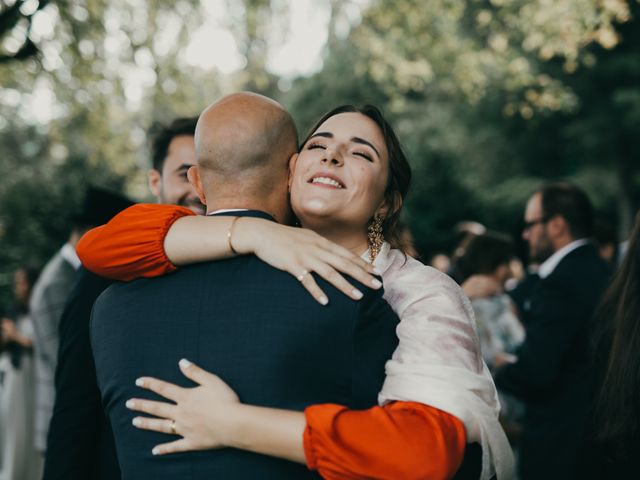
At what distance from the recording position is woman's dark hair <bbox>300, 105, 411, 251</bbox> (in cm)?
277

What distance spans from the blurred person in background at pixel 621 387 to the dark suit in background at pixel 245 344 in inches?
46.8

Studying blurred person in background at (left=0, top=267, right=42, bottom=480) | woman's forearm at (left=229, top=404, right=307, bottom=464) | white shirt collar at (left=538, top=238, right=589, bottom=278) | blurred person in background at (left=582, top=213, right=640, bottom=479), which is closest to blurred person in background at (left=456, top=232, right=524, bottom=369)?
white shirt collar at (left=538, top=238, right=589, bottom=278)

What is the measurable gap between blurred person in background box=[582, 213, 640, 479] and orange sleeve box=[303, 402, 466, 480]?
3.96ft

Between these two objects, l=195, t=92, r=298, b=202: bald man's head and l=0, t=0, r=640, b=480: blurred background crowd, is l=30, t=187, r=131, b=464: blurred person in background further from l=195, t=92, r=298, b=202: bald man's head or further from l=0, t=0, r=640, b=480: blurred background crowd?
l=195, t=92, r=298, b=202: bald man's head

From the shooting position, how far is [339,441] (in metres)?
1.90

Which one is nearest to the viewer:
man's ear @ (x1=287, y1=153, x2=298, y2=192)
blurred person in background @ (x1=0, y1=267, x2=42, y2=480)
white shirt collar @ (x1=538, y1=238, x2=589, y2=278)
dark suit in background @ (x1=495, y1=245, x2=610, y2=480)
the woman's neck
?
man's ear @ (x1=287, y1=153, x2=298, y2=192)

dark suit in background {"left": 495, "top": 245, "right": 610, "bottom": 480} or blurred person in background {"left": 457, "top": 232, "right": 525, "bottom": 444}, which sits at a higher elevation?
blurred person in background {"left": 457, "top": 232, "right": 525, "bottom": 444}

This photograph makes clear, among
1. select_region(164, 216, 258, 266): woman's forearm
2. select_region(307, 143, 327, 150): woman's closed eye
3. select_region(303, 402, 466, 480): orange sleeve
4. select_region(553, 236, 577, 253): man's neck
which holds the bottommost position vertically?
select_region(303, 402, 466, 480): orange sleeve

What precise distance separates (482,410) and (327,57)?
70.7 feet

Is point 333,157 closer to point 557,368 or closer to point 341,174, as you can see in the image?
point 341,174

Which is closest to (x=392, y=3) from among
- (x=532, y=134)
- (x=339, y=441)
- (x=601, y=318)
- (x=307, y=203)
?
(x=601, y=318)

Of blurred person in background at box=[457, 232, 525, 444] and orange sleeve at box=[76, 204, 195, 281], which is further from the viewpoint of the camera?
blurred person in background at box=[457, 232, 525, 444]

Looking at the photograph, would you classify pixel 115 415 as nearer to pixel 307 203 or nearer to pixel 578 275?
pixel 307 203

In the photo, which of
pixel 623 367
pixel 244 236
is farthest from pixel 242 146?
pixel 623 367
